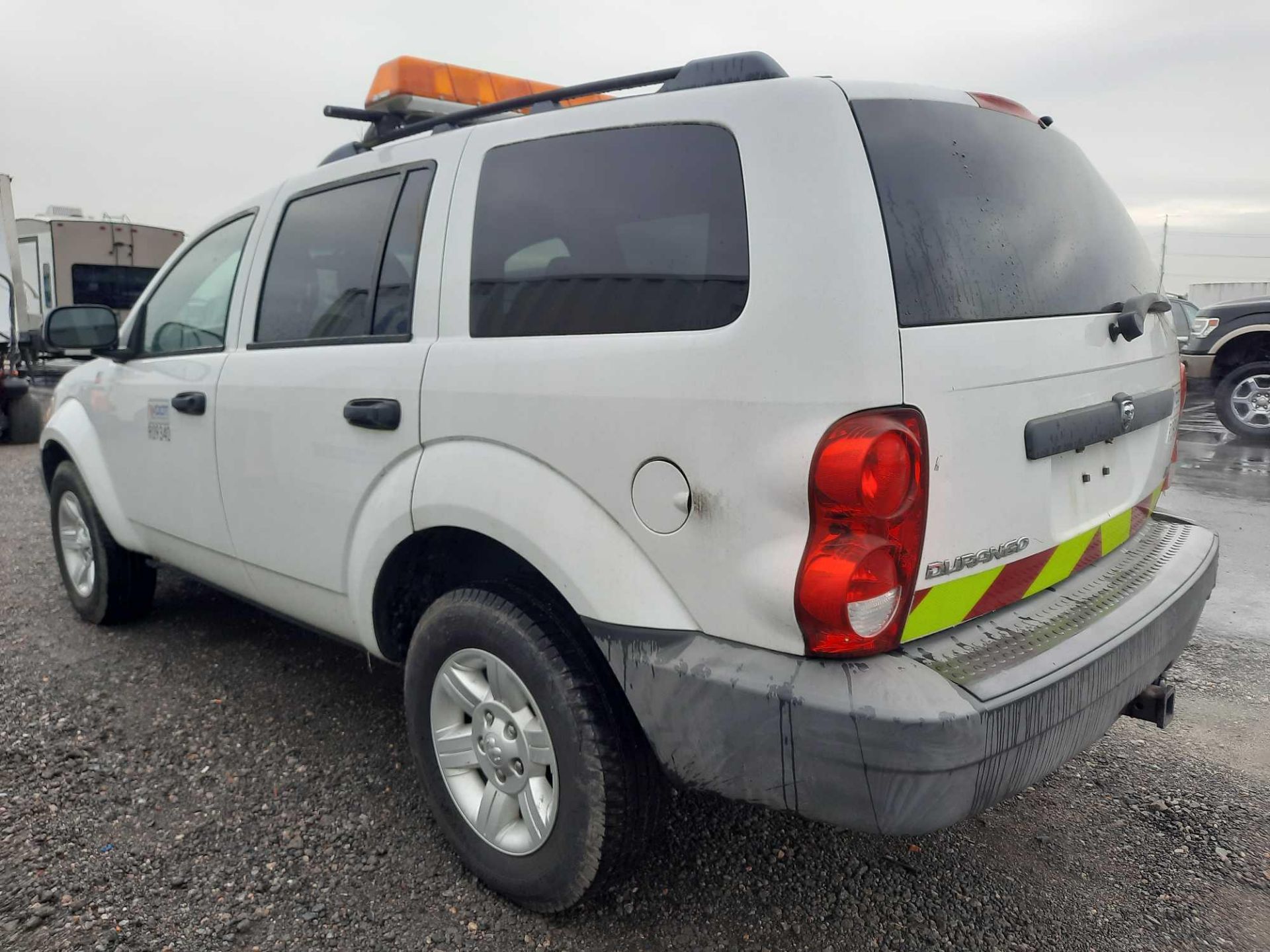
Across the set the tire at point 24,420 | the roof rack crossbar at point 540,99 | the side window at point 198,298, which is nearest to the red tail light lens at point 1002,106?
the roof rack crossbar at point 540,99

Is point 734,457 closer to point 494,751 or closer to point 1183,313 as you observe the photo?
point 494,751

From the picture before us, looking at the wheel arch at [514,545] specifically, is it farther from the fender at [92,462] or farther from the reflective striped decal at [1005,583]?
the fender at [92,462]

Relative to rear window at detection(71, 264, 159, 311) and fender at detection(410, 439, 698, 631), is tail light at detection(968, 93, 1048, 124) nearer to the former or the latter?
fender at detection(410, 439, 698, 631)

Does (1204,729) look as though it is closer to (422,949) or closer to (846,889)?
(846,889)

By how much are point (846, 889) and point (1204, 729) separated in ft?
5.32

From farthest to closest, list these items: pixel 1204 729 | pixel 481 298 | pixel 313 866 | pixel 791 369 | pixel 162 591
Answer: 1. pixel 162 591
2. pixel 1204 729
3. pixel 313 866
4. pixel 481 298
5. pixel 791 369

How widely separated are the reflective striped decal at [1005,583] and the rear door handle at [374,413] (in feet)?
4.45

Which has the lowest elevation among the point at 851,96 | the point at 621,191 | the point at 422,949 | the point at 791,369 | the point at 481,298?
the point at 422,949

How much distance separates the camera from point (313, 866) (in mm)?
2406

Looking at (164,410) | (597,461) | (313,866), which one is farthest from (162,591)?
(597,461)

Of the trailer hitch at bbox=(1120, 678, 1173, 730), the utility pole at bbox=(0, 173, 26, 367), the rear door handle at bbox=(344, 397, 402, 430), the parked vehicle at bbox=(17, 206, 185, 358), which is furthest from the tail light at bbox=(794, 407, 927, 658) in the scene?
the parked vehicle at bbox=(17, 206, 185, 358)

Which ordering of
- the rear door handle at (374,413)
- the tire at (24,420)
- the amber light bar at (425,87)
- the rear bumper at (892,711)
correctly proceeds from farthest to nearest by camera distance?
the tire at (24,420) → the amber light bar at (425,87) → the rear door handle at (374,413) → the rear bumper at (892,711)

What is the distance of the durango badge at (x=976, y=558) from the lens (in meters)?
1.77

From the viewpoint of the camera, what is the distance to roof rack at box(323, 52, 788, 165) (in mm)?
1961
